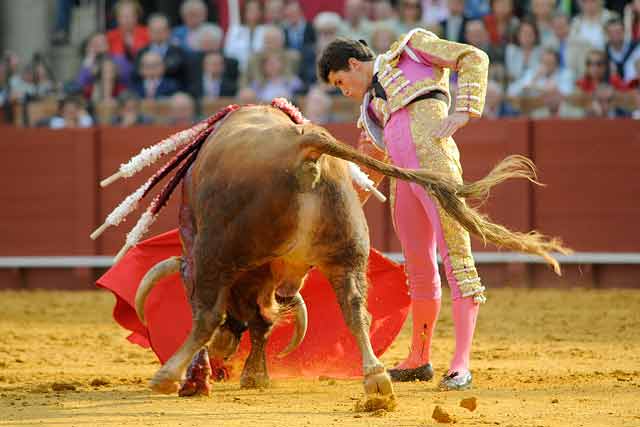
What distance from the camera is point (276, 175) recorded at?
149 inches

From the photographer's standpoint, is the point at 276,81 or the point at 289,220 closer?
the point at 289,220

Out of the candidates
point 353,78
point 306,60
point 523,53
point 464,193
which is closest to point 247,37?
point 306,60

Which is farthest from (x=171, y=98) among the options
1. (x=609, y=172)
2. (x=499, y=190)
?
(x=609, y=172)

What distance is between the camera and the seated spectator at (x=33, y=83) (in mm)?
10203

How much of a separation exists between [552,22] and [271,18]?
212cm

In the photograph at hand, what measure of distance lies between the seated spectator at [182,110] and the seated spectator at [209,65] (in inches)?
10.3

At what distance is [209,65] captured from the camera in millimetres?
9359

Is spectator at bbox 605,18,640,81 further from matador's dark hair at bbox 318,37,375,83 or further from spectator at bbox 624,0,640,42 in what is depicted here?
matador's dark hair at bbox 318,37,375,83

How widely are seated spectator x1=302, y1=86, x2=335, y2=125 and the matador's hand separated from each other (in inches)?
165

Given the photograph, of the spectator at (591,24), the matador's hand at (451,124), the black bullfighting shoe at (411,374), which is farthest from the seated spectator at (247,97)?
the matador's hand at (451,124)

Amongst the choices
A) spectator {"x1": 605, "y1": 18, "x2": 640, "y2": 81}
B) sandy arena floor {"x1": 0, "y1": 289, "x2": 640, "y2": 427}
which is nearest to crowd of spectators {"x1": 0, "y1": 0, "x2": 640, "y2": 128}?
spectator {"x1": 605, "y1": 18, "x2": 640, "y2": 81}

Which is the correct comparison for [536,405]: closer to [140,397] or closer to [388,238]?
[140,397]

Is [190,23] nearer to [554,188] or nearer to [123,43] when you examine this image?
[123,43]

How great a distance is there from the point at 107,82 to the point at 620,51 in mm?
3815
